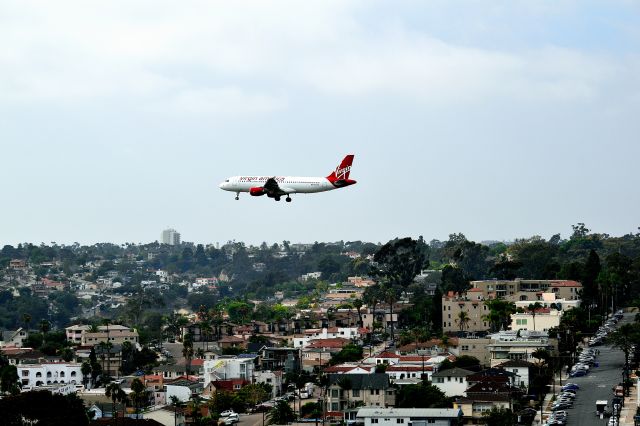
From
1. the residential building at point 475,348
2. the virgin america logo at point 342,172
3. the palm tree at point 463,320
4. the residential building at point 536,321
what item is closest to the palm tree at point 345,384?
the virgin america logo at point 342,172

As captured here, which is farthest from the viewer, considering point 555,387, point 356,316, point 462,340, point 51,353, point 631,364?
point 356,316

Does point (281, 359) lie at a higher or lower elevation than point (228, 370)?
higher

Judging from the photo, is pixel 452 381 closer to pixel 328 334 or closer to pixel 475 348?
pixel 475 348

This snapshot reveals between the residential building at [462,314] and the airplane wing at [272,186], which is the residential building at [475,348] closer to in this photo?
the residential building at [462,314]

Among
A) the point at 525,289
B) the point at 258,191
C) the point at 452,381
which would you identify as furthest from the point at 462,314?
the point at 258,191

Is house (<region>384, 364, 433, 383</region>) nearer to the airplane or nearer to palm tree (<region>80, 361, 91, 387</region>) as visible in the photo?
the airplane

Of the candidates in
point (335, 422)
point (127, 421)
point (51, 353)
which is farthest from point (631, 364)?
point (51, 353)

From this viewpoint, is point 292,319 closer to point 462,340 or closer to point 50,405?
point 462,340
